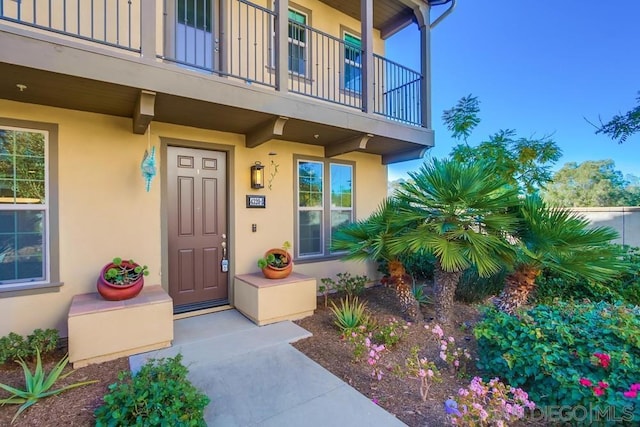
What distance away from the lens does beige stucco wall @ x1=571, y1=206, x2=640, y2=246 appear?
6.78 metres

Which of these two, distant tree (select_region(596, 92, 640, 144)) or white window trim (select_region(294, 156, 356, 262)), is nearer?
white window trim (select_region(294, 156, 356, 262))

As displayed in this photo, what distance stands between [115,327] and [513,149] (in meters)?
8.21

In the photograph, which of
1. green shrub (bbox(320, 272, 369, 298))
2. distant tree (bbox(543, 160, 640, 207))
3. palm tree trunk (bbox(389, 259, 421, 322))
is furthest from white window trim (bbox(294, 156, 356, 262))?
distant tree (bbox(543, 160, 640, 207))

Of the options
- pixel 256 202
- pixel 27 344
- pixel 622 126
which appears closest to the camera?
pixel 27 344

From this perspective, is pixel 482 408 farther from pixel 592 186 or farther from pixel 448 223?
pixel 592 186

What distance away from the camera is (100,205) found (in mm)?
3812

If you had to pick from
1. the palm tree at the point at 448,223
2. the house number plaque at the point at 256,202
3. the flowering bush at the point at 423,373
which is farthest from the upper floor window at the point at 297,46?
the flowering bush at the point at 423,373

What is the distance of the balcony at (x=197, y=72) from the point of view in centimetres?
280

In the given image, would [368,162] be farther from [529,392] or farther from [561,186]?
[561,186]

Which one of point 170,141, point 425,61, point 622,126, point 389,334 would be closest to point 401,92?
point 425,61

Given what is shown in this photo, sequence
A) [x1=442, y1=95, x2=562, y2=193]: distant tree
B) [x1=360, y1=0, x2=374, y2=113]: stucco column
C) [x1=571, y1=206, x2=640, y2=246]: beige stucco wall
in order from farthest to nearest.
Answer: [x1=442, y1=95, x2=562, y2=193]: distant tree → [x1=571, y1=206, x2=640, y2=246]: beige stucco wall → [x1=360, y1=0, x2=374, y2=113]: stucco column

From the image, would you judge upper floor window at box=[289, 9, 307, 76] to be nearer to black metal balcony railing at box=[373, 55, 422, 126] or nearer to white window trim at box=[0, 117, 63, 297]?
black metal balcony railing at box=[373, 55, 422, 126]

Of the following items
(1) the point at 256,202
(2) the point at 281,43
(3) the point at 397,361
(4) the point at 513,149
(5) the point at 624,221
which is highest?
(2) the point at 281,43

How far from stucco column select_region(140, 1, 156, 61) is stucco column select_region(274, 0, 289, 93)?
4.65 feet
